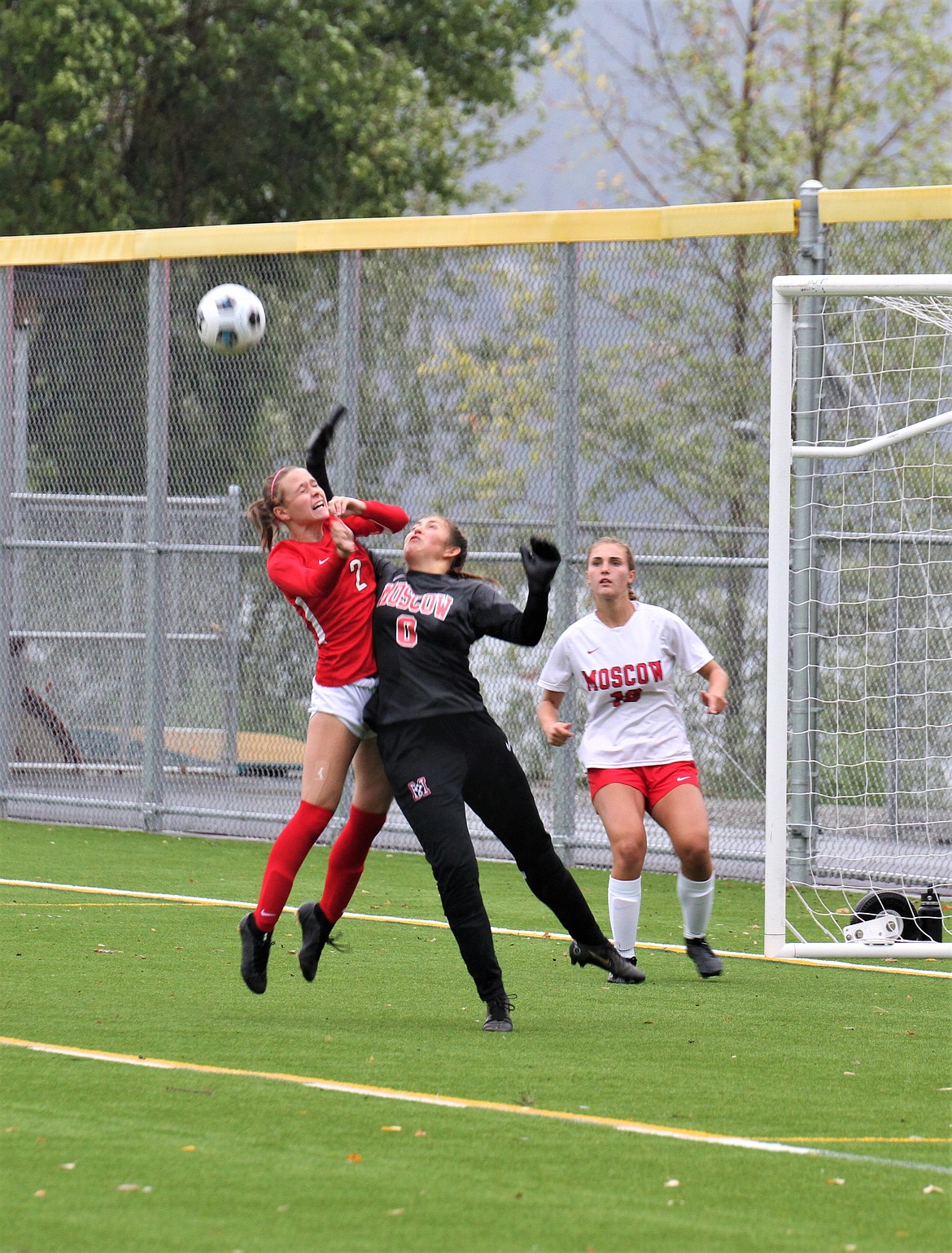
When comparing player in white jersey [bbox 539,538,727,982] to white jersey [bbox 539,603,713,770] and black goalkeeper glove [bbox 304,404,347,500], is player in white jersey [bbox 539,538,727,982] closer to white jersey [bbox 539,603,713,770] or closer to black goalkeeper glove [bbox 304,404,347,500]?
white jersey [bbox 539,603,713,770]

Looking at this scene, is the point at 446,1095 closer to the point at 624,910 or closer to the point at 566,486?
the point at 624,910

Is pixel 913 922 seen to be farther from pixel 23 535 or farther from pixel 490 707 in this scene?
pixel 23 535

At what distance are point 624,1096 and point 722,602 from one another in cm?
651

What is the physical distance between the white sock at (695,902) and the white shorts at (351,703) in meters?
1.69

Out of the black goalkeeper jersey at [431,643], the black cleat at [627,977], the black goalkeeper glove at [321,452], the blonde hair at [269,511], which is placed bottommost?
the black cleat at [627,977]

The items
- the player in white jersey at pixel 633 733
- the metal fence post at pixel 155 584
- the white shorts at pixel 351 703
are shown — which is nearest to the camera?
the white shorts at pixel 351 703

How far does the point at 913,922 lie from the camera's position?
29.0 ft

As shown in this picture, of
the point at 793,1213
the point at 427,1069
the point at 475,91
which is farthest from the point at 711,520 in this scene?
the point at 475,91

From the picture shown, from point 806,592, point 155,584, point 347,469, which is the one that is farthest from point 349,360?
point 806,592

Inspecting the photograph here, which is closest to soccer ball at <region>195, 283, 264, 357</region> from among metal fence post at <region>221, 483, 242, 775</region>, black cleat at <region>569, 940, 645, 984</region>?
metal fence post at <region>221, 483, 242, 775</region>

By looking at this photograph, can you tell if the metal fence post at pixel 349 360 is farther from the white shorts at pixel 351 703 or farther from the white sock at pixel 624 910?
the white shorts at pixel 351 703

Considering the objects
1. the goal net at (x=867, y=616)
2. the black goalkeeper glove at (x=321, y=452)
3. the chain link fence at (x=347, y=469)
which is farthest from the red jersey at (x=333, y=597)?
the chain link fence at (x=347, y=469)

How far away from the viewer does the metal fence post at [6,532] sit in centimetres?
1395

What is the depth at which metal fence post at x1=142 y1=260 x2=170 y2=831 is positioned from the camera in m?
13.3
